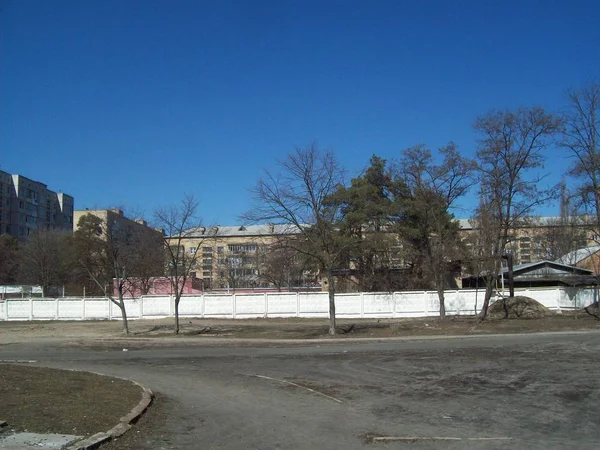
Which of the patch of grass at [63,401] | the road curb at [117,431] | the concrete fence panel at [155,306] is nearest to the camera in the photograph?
the road curb at [117,431]

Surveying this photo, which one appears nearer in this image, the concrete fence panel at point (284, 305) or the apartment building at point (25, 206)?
the concrete fence panel at point (284, 305)

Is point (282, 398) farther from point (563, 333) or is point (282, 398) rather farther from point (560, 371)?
point (563, 333)

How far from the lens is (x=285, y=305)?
40.3 metres

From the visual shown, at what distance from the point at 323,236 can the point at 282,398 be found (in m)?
17.2

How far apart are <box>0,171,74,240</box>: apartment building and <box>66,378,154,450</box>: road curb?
106 meters

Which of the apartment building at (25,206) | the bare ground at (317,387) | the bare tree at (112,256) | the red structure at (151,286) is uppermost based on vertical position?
the apartment building at (25,206)

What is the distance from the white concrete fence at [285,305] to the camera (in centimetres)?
3866

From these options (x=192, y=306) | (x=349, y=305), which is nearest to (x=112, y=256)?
(x=192, y=306)

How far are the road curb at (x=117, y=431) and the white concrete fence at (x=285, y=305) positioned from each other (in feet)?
98.4

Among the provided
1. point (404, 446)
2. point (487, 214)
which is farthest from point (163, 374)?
point (487, 214)

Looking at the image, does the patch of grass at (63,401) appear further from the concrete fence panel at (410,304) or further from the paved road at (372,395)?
the concrete fence panel at (410,304)

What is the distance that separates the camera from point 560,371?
1425 centimetres

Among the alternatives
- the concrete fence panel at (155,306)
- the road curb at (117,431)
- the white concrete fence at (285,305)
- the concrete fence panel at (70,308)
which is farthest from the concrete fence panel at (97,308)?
the road curb at (117,431)

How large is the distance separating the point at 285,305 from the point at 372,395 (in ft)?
95.4
